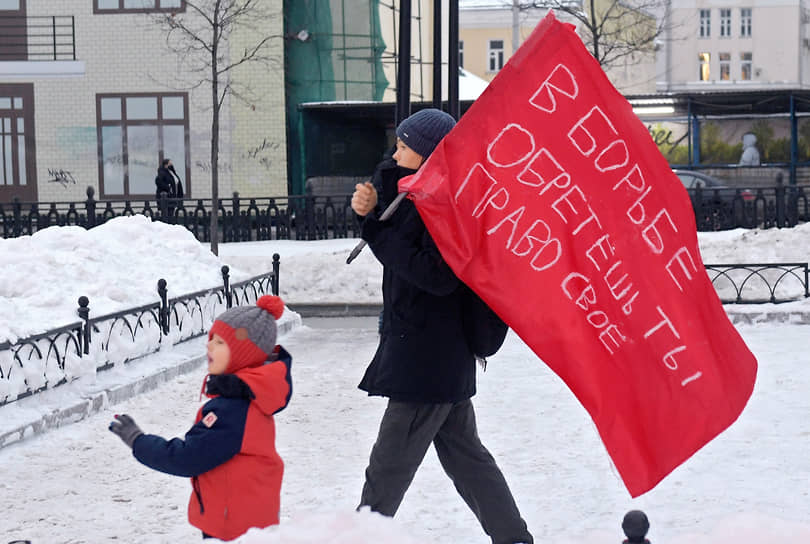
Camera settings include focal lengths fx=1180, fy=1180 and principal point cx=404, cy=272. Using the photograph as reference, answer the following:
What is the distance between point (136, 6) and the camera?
30.4m

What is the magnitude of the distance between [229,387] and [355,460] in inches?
148

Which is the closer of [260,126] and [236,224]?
[236,224]

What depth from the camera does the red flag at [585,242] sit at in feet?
13.5

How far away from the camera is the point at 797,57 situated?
233 feet

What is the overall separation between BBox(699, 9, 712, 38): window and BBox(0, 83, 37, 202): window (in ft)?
170

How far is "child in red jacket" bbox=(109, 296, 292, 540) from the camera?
3623 mm

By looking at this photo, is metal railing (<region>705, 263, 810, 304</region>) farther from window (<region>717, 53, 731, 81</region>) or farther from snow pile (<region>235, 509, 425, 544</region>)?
window (<region>717, 53, 731, 81</region>)

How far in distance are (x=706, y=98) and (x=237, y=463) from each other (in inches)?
1041

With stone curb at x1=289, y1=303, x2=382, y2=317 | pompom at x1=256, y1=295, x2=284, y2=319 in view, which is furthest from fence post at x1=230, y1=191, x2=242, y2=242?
pompom at x1=256, y1=295, x2=284, y2=319

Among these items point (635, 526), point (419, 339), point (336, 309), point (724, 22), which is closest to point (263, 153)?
point (336, 309)

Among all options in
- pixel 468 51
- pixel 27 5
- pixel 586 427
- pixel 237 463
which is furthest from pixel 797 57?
pixel 237 463

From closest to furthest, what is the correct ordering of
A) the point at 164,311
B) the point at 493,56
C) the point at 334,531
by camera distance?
the point at 334,531 < the point at 164,311 < the point at 493,56

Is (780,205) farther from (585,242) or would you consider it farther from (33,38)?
(585,242)

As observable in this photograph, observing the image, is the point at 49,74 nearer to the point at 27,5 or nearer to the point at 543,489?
the point at 27,5
